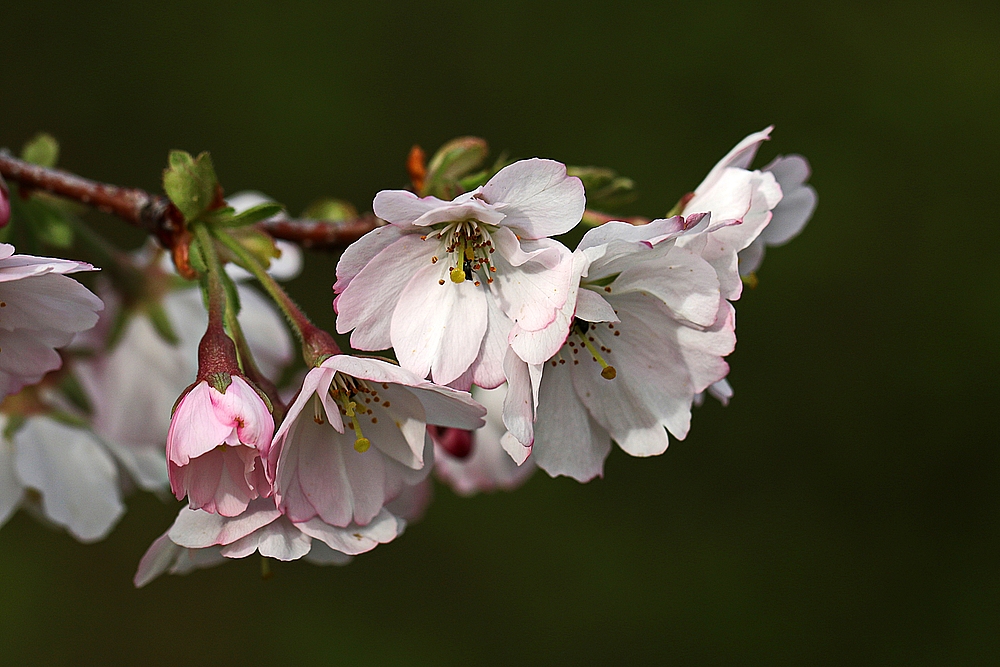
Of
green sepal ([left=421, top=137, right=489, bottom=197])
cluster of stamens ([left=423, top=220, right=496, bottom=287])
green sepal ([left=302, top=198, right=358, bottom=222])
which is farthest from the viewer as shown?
green sepal ([left=302, top=198, right=358, bottom=222])

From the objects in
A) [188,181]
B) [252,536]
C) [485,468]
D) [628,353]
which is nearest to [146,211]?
[188,181]

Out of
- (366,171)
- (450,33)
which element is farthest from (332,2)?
(366,171)

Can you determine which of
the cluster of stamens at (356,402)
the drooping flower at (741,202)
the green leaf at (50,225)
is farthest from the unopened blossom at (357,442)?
the green leaf at (50,225)

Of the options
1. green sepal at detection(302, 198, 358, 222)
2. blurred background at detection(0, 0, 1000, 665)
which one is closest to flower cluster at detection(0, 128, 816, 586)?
green sepal at detection(302, 198, 358, 222)

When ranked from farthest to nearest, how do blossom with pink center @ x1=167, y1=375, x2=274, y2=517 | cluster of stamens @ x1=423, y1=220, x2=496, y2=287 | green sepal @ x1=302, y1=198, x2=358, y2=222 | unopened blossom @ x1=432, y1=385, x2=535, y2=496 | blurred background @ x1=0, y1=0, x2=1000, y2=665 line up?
1. blurred background @ x1=0, y1=0, x2=1000, y2=665
2. unopened blossom @ x1=432, y1=385, x2=535, y2=496
3. green sepal @ x1=302, y1=198, x2=358, y2=222
4. cluster of stamens @ x1=423, y1=220, x2=496, y2=287
5. blossom with pink center @ x1=167, y1=375, x2=274, y2=517

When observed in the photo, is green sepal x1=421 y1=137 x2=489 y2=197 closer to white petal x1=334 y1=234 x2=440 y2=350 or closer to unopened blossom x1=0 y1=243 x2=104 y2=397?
white petal x1=334 y1=234 x2=440 y2=350

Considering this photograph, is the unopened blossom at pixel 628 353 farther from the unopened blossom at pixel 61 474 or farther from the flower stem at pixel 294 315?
the unopened blossom at pixel 61 474
